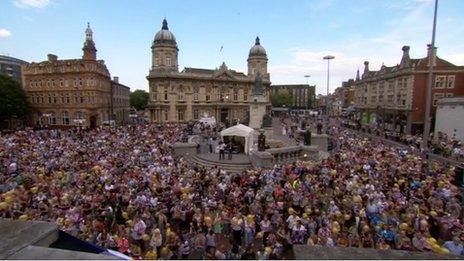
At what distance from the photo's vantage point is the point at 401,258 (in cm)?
282

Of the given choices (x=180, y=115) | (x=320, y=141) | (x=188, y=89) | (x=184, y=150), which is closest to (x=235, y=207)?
(x=184, y=150)

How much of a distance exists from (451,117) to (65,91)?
203 feet

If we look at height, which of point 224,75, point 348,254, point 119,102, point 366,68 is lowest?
point 348,254

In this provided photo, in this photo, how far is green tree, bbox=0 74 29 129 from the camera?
53.1 meters

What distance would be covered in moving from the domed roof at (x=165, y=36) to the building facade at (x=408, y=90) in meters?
45.0

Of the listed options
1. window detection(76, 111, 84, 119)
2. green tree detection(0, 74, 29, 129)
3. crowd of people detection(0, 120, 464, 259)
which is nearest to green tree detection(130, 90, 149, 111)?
window detection(76, 111, 84, 119)

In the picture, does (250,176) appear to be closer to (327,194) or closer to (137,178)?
(327,194)

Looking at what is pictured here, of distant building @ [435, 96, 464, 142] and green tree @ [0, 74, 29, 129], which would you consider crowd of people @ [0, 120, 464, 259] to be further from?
green tree @ [0, 74, 29, 129]

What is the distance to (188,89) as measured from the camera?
238 ft

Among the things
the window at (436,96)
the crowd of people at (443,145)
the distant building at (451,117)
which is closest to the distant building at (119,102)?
the crowd of people at (443,145)

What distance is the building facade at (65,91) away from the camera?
5809 cm

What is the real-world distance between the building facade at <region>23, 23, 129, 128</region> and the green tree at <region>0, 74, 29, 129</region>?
294 centimetres

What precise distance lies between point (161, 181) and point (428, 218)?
11.8 m

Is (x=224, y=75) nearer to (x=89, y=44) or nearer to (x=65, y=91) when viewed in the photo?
(x=89, y=44)
